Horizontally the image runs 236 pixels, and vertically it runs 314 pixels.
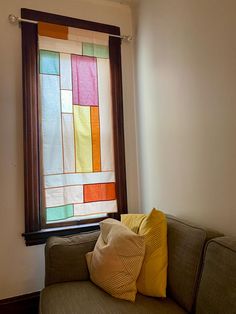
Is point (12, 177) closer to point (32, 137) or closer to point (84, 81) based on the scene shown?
point (32, 137)

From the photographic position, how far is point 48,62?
2.11 meters

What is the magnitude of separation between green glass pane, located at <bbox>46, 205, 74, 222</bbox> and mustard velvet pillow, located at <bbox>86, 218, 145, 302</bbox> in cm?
60

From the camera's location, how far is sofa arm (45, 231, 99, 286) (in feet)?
5.35

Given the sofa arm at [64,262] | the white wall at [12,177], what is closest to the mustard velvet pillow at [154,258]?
the sofa arm at [64,262]

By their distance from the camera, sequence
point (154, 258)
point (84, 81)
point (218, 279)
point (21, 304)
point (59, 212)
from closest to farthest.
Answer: point (218, 279) < point (154, 258) < point (21, 304) < point (59, 212) < point (84, 81)

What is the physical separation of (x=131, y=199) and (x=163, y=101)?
93 cm

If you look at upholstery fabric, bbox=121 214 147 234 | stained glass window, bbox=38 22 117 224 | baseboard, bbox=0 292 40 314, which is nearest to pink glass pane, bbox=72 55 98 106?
stained glass window, bbox=38 22 117 224

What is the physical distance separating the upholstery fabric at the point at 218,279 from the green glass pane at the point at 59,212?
3.82 feet

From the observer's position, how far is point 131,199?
2.38 m

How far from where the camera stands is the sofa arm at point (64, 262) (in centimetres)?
163

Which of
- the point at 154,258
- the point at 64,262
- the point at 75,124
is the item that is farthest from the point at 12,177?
the point at 154,258

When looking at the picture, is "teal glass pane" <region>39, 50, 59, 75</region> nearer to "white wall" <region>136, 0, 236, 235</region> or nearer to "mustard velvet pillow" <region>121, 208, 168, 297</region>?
"white wall" <region>136, 0, 236, 235</region>

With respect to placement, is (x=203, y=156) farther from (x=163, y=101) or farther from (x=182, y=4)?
(x=182, y=4)

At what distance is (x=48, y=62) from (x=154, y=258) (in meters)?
1.68
